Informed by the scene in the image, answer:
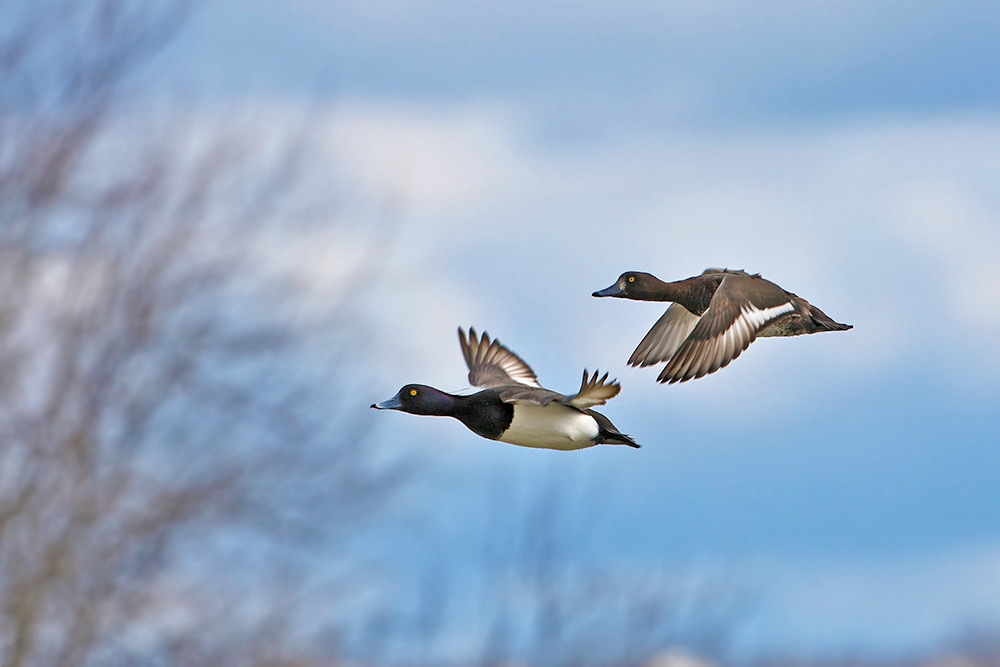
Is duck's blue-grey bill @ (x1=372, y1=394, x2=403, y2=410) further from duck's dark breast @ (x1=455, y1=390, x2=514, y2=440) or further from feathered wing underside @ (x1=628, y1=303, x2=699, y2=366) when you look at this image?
feathered wing underside @ (x1=628, y1=303, x2=699, y2=366)

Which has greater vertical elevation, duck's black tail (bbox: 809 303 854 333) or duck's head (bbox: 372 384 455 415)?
duck's black tail (bbox: 809 303 854 333)

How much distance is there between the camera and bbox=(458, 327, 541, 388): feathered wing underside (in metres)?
7.11

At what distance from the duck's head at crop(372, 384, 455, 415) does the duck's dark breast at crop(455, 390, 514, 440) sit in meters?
0.07

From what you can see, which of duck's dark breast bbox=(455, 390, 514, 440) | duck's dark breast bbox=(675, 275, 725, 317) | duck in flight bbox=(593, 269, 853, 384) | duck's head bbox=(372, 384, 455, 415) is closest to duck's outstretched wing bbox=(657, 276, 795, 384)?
duck in flight bbox=(593, 269, 853, 384)

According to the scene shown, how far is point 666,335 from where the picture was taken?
6992 mm

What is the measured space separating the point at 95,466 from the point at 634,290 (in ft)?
20.7

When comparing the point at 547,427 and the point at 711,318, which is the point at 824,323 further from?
the point at 547,427

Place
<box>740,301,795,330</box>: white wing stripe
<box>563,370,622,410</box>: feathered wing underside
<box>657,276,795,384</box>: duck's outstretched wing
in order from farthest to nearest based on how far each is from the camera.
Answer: <box>740,301,795,330</box>: white wing stripe → <box>657,276,795,384</box>: duck's outstretched wing → <box>563,370,622,410</box>: feathered wing underside

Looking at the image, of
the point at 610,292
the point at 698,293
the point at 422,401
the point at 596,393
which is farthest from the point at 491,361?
the point at 596,393

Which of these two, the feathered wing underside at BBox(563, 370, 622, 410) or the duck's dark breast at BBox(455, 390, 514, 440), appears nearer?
the feathered wing underside at BBox(563, 370, 622, 410)

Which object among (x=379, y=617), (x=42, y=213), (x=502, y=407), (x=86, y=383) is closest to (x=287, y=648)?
(x=379, y=617)

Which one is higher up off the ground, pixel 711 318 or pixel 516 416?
pixel 711 318

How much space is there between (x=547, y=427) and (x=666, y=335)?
1.72 m

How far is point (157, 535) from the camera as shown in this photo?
11.0 meters
